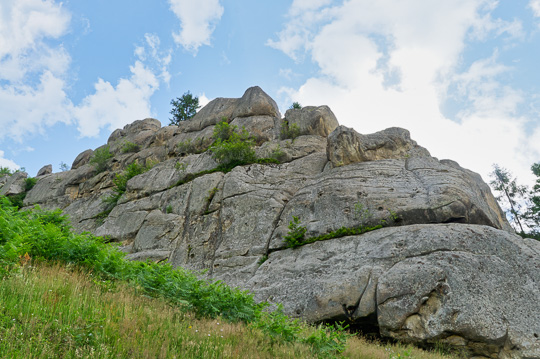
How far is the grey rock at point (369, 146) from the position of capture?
21.4 meters

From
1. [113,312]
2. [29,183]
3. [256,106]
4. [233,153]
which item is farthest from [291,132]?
[29,183]

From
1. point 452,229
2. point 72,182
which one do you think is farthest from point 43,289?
point 72,182

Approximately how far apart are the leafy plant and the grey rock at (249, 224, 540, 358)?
1231 mm

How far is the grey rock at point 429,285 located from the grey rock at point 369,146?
266 inches

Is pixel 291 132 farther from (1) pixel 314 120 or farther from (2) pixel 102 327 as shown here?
(2) pixel 102 327

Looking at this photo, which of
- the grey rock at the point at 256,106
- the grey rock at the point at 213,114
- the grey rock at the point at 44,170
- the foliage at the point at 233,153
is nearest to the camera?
the foliage at the point at 233,153

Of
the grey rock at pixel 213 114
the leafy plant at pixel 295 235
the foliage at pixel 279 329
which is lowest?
the foliage at pixel 279 329

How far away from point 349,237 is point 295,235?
102 inches

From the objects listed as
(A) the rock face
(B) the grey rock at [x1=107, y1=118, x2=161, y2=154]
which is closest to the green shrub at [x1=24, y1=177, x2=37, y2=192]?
(B) the grey rock at [x1=107, y1=118, x2=161, y2=154]

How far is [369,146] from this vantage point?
22.1 m

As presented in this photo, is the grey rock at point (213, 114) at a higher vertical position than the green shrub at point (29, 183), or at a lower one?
higher

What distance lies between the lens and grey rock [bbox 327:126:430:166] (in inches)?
841

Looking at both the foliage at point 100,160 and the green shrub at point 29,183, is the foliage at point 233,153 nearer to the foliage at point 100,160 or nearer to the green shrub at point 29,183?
the foliage at point 100,160

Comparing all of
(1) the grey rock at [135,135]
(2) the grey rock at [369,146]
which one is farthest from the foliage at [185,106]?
(2) the grey rock at [369,146]
